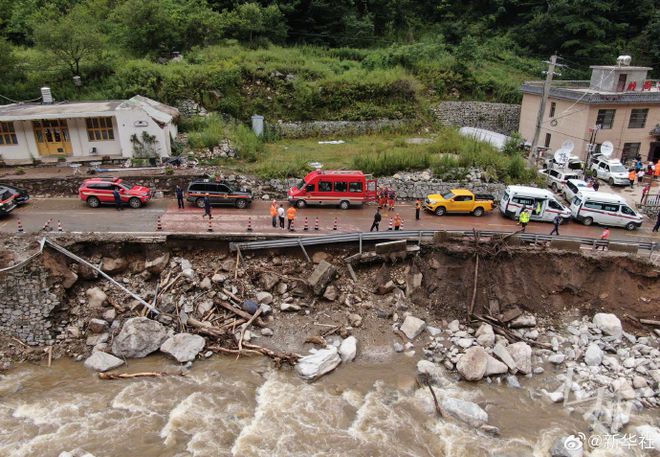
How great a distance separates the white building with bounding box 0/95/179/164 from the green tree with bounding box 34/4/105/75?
7.27 metres

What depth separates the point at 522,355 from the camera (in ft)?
65.1

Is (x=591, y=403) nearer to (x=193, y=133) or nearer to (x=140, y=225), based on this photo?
(x=140, y=225)

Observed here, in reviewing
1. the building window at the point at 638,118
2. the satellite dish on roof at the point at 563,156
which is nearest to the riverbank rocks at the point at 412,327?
the satellite dish on roof at the point at 563,156

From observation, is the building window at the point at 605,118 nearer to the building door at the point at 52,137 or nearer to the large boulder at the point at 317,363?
the large boulder at the point at 317,363

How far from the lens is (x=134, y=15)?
4275cm

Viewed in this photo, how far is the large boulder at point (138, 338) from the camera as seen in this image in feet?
64.7

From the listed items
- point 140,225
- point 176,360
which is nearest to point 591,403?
point 176,360

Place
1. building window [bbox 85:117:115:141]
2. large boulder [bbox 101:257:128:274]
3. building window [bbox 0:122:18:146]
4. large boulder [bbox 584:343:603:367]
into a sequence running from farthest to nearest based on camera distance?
building window [bbox 85:117:115:141] < building window [bbox 0:122:18:146] < large boulder [bbox 101:257:128:274] < large boulder [bbox 584:343:603:367]

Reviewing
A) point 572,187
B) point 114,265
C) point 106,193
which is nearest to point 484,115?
point 572,187

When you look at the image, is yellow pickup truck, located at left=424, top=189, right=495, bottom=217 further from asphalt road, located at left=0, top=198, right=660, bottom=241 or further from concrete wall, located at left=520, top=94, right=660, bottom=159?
concrete wall, located at left=520, top=94, right=660, bottom=159

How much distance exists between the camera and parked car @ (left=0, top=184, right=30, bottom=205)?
26445mm

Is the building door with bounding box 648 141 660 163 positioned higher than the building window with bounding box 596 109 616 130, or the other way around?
the building window with bounding box 596 109 616 130

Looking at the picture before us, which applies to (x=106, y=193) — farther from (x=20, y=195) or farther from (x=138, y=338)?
(x=138, y=338)

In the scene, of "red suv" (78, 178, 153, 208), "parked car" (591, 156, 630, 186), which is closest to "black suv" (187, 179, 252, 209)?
"red suv" (78, 178, 153, 208)
